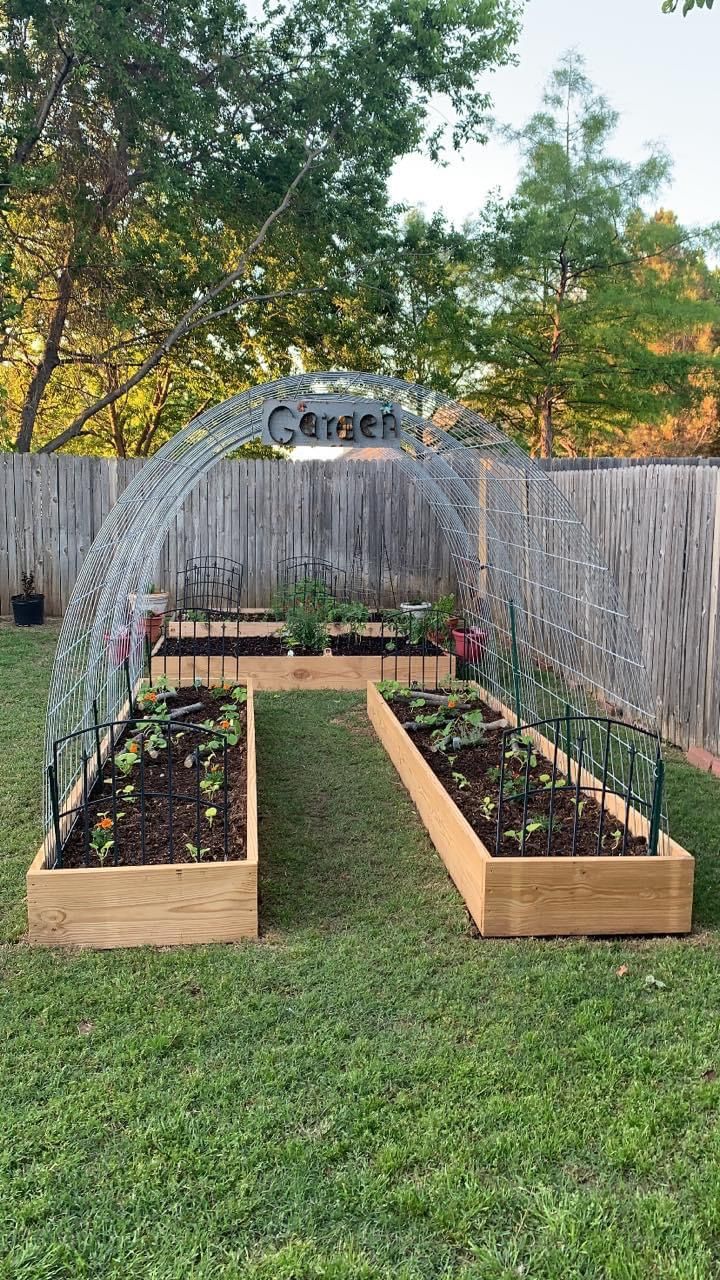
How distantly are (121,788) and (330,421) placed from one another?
2702mm

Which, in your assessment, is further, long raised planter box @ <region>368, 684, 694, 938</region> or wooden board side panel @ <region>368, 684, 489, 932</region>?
wooden board side panel @ <region>368, 684, 489, 932</region>

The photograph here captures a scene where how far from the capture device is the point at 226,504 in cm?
1051

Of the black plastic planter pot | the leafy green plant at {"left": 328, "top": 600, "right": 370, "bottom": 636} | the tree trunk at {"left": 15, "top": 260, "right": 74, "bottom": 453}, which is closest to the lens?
the leafy green plant at {"left": 328, "top": 600, "right": 370, "bottom": 636}

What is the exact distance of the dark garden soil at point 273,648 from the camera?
7.71 meters

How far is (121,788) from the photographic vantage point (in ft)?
15.0

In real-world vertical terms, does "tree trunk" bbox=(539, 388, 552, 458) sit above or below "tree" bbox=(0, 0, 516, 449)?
below

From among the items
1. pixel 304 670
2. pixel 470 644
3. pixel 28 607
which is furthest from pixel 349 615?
pixel 28 607

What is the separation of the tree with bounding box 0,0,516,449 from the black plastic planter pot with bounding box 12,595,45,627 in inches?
133

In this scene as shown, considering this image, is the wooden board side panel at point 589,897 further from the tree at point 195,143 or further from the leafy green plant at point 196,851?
the tree at point 195,143

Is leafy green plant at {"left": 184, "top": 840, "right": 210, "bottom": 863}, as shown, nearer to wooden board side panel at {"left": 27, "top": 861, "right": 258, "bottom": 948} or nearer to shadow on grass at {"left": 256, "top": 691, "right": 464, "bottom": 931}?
wooden board side panel at {"left": 27, "top": 861, "right": 258, "bottom": 948}

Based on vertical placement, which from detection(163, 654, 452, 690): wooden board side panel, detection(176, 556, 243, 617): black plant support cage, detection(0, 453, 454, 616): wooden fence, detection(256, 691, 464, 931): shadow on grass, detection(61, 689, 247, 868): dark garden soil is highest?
detection(0, 453, 454, 616): wooden fence

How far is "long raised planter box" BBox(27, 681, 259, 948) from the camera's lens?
3395mm

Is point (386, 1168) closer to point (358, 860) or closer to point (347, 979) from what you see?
point (347, 979)

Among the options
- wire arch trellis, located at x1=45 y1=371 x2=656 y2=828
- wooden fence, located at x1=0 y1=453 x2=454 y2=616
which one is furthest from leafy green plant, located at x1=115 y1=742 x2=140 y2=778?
wooden fence, located at x1=0 y1=453 x2=454 y2=616
